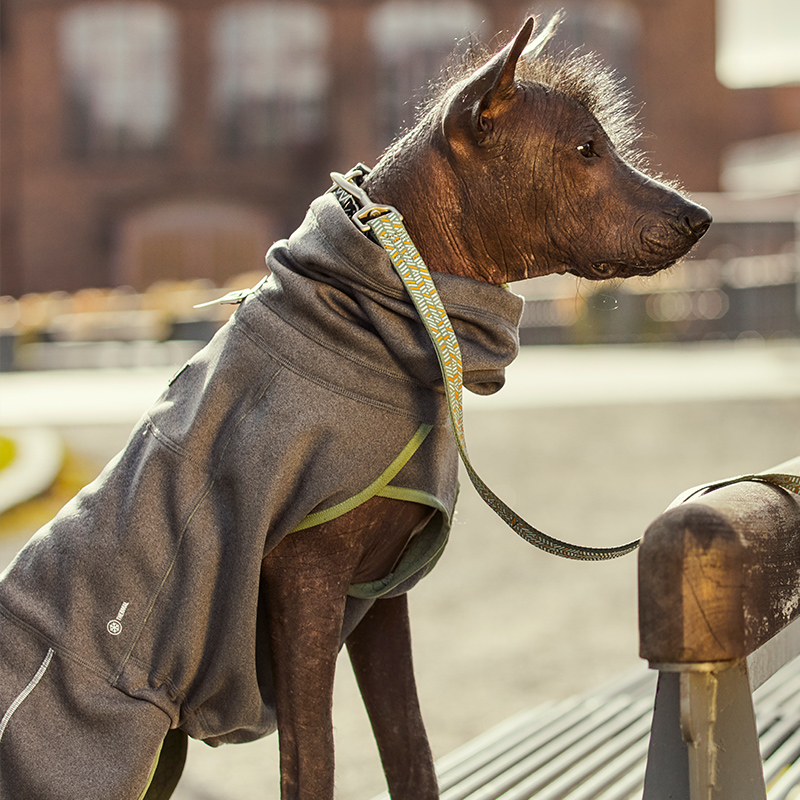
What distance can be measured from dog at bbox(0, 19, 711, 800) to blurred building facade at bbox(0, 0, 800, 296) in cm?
2432

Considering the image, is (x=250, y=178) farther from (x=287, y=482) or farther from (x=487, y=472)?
(x=287, y=482)

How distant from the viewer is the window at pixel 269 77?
26.4 meters

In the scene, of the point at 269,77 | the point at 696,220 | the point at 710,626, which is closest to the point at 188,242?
the point at 269,77

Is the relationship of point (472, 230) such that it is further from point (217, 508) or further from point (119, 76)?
point (119, 76)

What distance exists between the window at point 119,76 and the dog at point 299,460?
25946mm

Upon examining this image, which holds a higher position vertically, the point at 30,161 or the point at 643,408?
the point at 30,161

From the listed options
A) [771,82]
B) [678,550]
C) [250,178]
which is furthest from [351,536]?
[771,82]

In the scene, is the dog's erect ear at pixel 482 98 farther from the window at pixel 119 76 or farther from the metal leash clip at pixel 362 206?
the window at pixel 119 76

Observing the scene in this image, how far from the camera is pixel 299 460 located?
5.83 feet

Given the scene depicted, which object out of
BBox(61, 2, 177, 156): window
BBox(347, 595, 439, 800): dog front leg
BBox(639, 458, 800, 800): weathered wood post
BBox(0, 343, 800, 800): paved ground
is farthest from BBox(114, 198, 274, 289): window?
BBox(639, 458, 800, 800): weathered wood post

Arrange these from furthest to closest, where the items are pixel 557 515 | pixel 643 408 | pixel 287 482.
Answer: pixel 643 408 < pixel 557 515 < pixel 287 482

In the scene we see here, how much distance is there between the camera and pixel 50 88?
85.8 feet

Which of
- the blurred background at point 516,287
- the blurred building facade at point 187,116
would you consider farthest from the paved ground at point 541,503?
→ the blurred building facade at point 187,116

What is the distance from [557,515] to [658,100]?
23674 millimetres
